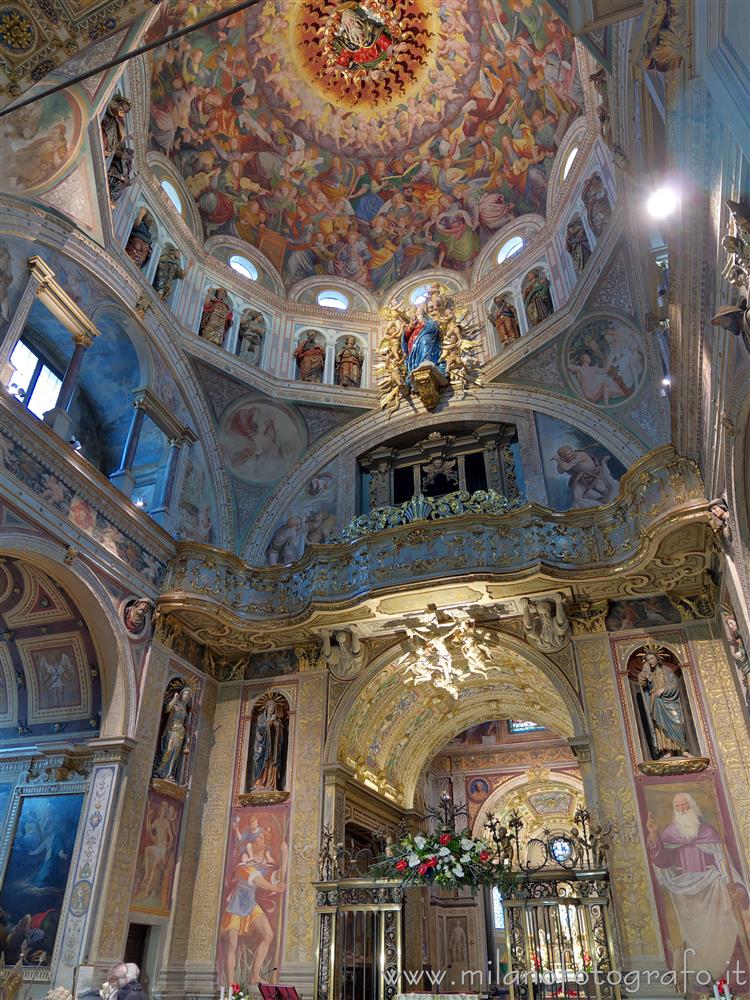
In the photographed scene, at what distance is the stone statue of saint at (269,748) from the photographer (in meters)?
15.2

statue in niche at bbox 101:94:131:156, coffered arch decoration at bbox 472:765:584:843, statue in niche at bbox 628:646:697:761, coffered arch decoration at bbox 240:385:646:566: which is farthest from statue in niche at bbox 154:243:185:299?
coffered arch decoration at bbox 472:765:584:843

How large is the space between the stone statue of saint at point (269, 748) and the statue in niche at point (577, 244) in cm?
1243

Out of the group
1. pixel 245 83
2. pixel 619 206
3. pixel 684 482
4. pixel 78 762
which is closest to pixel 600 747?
pixel 684 482

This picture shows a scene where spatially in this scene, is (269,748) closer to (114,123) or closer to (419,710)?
(419,710)

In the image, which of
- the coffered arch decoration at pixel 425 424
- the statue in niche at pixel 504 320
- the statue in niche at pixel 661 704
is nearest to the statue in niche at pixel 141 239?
the coffered arch decoration at pixel 425 424

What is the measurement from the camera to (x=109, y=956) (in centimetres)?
1181

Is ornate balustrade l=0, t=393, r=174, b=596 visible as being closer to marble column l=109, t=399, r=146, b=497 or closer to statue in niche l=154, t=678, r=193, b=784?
marble column l=109, t=399, r=146, b=497

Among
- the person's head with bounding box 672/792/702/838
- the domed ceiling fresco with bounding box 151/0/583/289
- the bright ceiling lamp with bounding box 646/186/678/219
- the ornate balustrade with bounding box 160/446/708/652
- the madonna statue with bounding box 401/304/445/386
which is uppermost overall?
the domed ceiling fresco with bounding box 151/0/583/289

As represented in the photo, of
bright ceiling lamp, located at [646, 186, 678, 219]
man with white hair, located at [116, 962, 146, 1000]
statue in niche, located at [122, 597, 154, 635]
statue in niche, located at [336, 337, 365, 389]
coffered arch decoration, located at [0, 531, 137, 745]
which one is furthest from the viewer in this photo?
statue in niche, located at [336, 337, 365, 389]

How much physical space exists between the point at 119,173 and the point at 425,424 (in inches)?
364

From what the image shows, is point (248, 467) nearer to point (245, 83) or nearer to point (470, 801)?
point (245, 83)

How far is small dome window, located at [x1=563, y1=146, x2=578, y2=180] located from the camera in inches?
717

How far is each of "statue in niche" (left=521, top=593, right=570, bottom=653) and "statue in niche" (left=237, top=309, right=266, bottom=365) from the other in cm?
1002

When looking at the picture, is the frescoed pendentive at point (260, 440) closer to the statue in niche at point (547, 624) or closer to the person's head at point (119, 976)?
the statue in niche at point (547, 624)
